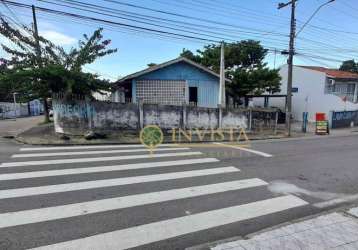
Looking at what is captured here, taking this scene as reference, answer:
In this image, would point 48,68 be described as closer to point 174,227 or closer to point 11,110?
point 174,227

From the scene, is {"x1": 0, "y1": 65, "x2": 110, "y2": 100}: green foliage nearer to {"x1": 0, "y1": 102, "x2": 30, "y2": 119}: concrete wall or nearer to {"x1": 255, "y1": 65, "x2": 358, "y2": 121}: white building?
{"x1": 255, "y1": 65, "x2": 358, "y2": 121}: white building

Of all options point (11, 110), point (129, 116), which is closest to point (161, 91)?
point (129, 116)

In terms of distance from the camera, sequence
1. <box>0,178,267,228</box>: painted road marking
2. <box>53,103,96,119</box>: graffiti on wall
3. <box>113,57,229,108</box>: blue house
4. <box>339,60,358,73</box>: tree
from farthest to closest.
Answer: <box>339,60,358,73</box>: tree → <box>113,57,229,108</box>: blue house → <box>53,103,96,119</box>: graffiti on wall → <box>0,178,267,228</box>: painted road marking

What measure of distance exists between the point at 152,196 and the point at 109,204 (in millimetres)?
838

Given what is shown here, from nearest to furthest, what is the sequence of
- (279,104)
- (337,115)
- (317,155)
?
(317,155) → (337,115) → (279,104)

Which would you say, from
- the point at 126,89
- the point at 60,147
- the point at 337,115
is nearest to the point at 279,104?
the point at 337,115

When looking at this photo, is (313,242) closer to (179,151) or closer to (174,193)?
(174,193)

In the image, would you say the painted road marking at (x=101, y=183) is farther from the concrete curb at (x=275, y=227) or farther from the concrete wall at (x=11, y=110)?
the concrete wall at (x=11, y=110)

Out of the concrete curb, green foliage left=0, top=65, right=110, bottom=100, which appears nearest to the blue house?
green foliage left=0, top=65, right=110, bottom=100

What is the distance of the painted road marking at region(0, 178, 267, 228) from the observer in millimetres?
3948

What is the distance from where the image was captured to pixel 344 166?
7961 mm

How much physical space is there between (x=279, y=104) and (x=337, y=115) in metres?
9.00

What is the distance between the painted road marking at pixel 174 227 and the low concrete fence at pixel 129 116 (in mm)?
9932

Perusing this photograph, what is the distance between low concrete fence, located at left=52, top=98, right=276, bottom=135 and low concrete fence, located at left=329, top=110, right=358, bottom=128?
11.5 metres
